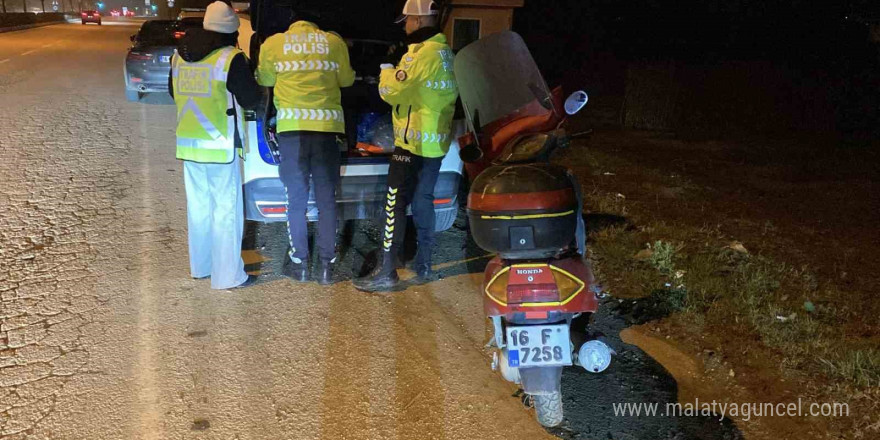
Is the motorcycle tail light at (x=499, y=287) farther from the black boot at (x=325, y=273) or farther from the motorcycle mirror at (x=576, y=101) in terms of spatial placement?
the black boot at (x=325, y=273)

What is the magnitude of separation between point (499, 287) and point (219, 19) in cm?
263

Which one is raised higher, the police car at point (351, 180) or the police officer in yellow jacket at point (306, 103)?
the police officer in yellow jacket at point (306, 103)

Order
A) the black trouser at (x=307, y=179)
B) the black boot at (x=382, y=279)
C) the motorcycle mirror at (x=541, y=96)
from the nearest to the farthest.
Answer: the motorcycle mirror at (x=541, y=96), the black trouser at (x=307, y=179), the black boot at (x=382, y=279)

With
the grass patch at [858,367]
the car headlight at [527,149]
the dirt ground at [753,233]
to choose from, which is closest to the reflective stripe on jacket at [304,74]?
the car headlight at [527,149]

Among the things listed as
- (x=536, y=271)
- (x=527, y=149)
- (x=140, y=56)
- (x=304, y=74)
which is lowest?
(x=140, y=56)

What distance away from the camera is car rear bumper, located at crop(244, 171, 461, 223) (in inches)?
186

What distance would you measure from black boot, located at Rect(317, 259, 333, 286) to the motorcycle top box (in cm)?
211

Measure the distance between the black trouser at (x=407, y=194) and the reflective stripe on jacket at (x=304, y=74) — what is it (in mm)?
551

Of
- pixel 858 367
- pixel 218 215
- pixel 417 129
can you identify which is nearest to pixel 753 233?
pixel 858 367

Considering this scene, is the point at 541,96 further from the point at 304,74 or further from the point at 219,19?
the point at 219,19

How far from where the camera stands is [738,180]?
8.73 m

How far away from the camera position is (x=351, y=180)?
16.2 ft

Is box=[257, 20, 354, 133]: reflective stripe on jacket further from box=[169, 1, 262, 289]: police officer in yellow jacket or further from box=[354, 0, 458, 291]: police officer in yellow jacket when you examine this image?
box=[354, 0, 458, 291]: police officer in yellow jacket

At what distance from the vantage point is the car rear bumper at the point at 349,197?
4715mm
